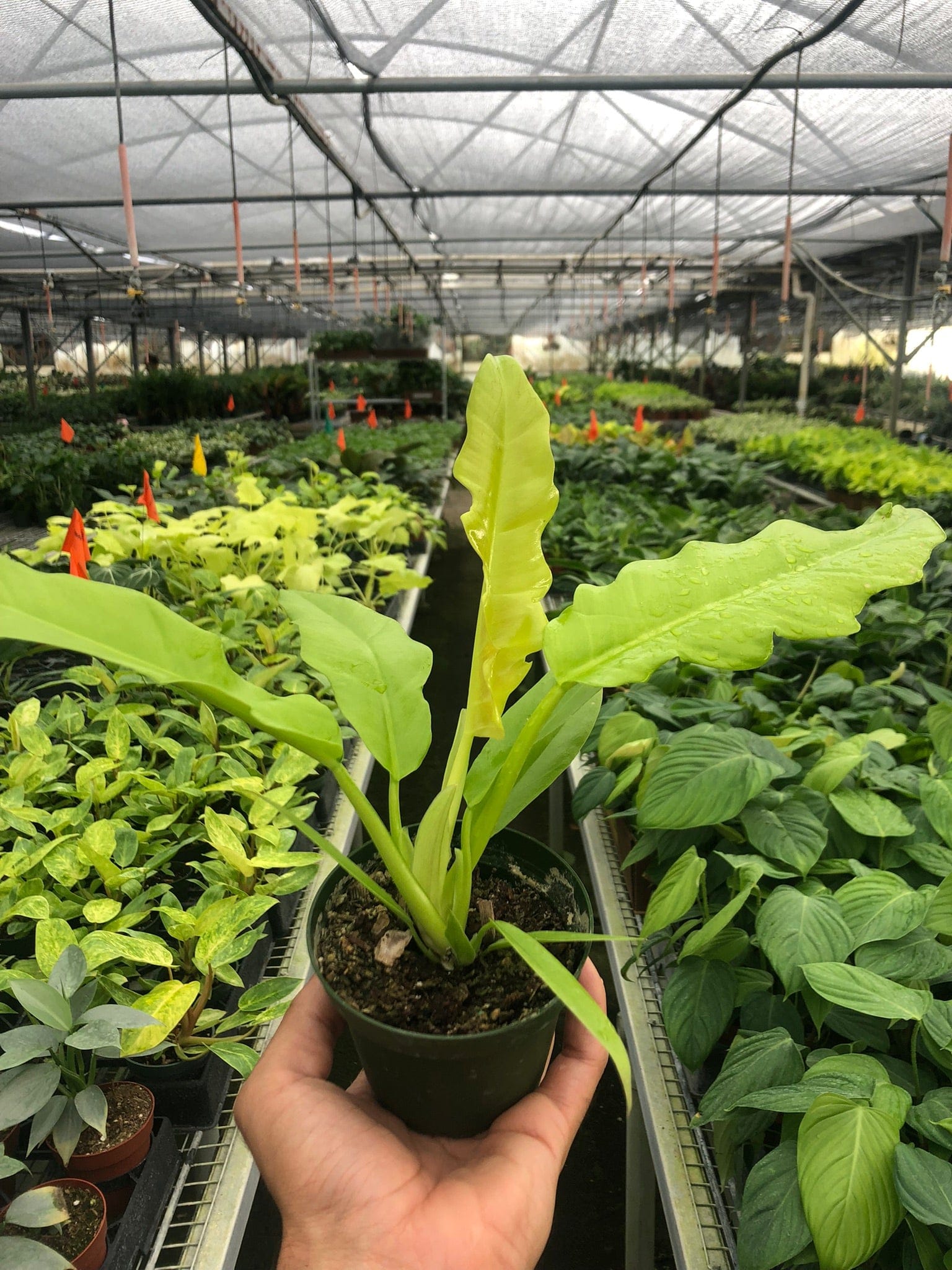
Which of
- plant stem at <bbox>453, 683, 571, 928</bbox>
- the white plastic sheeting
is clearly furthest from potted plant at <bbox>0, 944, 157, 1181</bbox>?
the white plastic sheeting

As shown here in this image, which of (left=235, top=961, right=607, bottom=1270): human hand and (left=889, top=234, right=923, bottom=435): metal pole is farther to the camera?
(left=889, top=234, right=923, bottom=435): metal pole

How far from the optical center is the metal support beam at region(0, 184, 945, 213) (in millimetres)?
7605

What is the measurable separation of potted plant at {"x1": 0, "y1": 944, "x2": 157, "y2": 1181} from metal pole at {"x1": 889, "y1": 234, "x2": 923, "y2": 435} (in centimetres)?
906

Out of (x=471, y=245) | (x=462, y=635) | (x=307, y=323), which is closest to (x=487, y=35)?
(x=462, y=635)

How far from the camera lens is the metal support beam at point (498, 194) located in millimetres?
7605

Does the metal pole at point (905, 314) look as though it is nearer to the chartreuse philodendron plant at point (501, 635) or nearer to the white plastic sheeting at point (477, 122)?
the white plastic sheeting at point (477, 122)

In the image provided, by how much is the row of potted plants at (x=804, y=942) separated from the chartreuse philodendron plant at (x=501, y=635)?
0.11ft

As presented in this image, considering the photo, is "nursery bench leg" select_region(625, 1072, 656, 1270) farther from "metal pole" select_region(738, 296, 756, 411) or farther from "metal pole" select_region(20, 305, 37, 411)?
"metal pole" select_region(738, 296, 756, 411)

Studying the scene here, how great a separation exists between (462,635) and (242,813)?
11.4 ft

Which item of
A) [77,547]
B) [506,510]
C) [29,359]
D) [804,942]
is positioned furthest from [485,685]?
[29,359]

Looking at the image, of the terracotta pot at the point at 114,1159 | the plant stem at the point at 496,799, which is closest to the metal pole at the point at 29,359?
the terracotta pot at the point at 114,1159

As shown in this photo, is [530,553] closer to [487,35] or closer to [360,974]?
[360,974]

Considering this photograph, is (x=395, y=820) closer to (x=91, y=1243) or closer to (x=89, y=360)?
(x=91, y=1243)

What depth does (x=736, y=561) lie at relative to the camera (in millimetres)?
720
